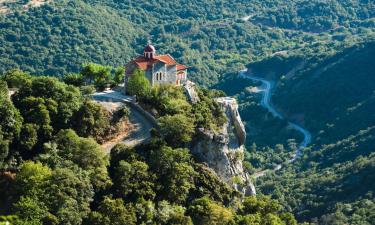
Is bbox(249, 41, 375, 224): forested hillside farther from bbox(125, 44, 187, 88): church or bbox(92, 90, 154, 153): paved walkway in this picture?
bbox(92, 90, 154, 153): paved walkway

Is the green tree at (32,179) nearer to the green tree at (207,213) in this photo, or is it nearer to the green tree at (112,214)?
the green tree at (112,214)

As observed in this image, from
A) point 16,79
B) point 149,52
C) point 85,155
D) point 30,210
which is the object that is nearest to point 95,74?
point 149,52

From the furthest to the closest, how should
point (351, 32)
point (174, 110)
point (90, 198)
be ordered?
1. point (351, 32)
2. point (174, 110)
3. point (90, 198)

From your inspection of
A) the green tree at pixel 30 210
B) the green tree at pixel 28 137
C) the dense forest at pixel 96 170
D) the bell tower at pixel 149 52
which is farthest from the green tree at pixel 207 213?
the bell tower at pixel 149 52

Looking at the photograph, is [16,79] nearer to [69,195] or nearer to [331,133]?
[69,195]

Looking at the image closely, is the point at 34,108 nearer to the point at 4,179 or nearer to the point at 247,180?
the point at 4,179

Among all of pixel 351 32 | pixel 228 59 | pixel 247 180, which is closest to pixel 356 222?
pixel 247 180
